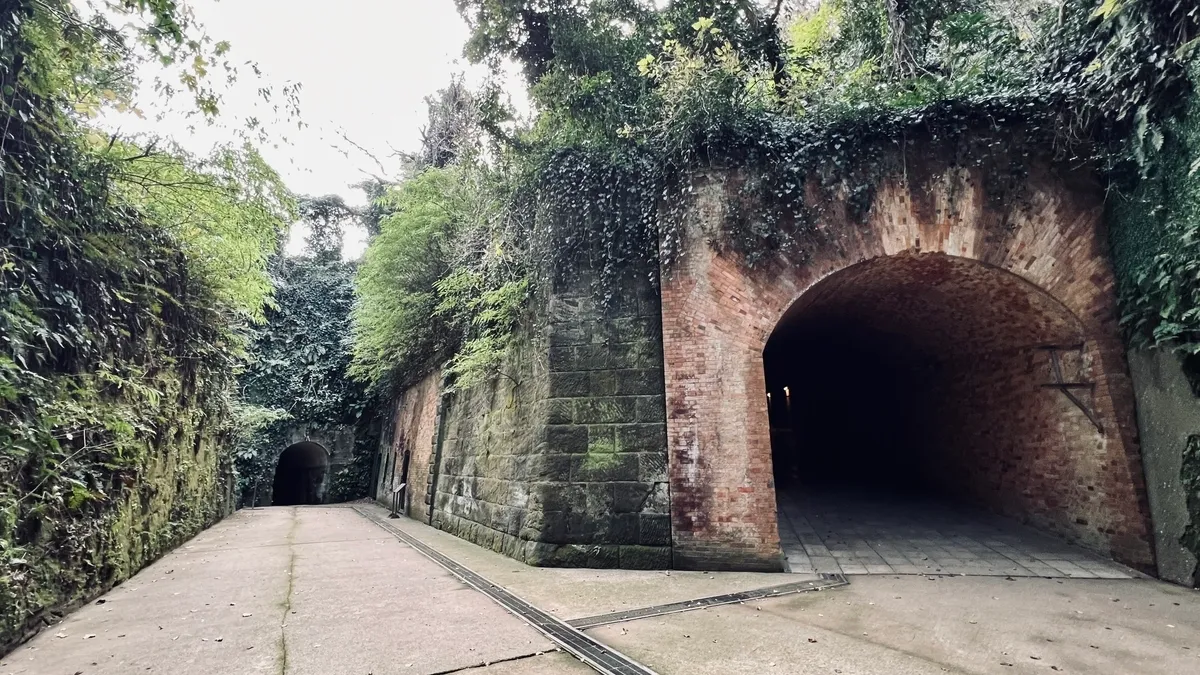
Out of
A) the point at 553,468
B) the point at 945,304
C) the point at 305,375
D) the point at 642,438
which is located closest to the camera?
the point at 642,438

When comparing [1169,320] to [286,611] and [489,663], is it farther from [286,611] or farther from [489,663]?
[286,611]

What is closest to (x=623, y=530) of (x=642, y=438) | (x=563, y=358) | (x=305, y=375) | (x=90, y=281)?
(x=642, y=438)

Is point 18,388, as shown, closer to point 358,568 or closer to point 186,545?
point 358,568

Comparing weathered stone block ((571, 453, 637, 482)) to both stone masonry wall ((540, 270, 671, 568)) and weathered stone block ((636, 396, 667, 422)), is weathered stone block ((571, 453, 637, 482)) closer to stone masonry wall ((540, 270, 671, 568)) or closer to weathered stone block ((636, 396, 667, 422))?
stone masonry wall ((540, 270, 671, 568))

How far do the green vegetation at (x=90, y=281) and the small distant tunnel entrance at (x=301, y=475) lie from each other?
1329 cm

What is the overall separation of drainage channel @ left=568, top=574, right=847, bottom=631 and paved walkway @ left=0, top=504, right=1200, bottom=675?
4 centimetres

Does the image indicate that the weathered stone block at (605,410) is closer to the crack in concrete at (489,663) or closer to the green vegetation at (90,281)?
the crack in concrete at (489,663)

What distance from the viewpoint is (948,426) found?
820cm

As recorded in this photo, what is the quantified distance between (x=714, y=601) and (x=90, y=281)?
18.7 feet

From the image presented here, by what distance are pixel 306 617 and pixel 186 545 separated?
220 inches

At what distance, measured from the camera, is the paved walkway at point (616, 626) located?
3.11 m

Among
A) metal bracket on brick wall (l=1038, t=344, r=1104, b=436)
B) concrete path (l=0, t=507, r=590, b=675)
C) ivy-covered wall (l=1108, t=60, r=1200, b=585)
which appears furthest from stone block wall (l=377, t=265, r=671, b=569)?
ivy-covered wall (l=1108, t=60, r=1200, b=585)

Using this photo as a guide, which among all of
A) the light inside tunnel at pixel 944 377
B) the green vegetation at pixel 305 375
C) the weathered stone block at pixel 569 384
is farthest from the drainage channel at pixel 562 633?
the green vegetation at pixel 305 375

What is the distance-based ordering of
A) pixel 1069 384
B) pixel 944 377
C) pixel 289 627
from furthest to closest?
1. pixel 944 377
2. pixel 1069 384
3. pixel 289 627
